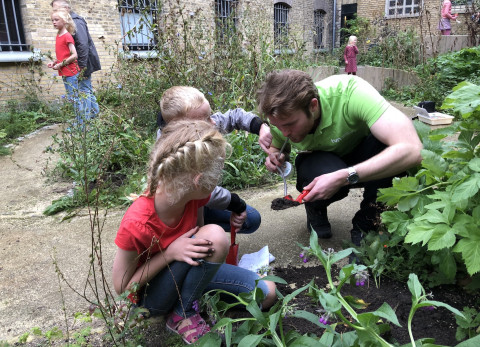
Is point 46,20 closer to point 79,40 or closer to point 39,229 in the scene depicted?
point 79,40

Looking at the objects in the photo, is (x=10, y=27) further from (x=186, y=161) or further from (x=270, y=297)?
(x=270, y=297)

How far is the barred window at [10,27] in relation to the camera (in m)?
7.89

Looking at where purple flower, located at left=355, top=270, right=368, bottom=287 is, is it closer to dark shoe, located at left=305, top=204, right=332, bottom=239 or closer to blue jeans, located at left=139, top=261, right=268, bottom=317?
blue jeans, located at left=139, top=261, right=268, bottom=317

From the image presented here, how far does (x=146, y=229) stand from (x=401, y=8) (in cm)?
1903

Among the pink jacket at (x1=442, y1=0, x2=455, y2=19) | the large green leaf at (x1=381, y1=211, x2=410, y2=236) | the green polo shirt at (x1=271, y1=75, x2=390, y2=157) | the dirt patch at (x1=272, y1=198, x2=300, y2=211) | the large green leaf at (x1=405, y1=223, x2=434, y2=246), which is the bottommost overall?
the dirt patch at (x1=272, y1=198, x2=300, y2=211)

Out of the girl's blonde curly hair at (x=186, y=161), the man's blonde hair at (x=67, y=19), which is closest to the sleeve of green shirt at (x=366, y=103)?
the girl's blonde curly hair at (x=186, y=161)

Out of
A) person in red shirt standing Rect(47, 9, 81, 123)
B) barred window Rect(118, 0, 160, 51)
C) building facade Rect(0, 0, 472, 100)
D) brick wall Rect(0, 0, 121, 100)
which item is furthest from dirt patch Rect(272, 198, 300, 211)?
brick wall Rect(0, 0, 121, 100)

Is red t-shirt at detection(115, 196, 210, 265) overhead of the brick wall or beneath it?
beneath

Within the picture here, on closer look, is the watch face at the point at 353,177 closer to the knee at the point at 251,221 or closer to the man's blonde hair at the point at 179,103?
the knee at the point at 251,221

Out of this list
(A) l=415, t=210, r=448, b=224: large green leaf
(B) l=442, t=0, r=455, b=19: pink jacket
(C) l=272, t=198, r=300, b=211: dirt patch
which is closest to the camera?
(A) l=415, t=210, r=448, b=224: large green leaf

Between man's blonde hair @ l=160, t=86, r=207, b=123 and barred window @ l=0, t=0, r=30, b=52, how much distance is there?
7.36 meters

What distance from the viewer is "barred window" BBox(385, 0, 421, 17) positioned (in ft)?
55.5

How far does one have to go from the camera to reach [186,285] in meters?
1.66

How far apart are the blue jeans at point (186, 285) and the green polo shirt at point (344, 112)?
0.95 metres
